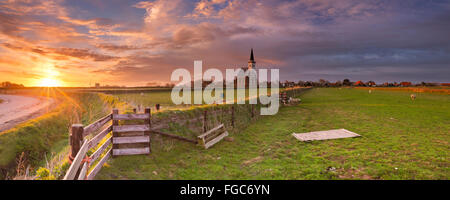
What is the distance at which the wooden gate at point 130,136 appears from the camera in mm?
7777

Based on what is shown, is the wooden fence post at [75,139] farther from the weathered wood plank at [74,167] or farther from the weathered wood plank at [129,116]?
the weathered wood plank at [129,116]

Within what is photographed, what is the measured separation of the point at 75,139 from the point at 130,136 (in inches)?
102

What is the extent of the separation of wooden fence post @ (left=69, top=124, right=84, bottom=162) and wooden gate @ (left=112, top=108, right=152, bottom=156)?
6.41 feet

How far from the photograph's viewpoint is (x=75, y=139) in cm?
575

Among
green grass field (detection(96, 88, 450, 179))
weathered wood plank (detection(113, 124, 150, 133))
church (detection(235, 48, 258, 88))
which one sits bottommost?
green grass field (detection(96, 88, 450, 179))

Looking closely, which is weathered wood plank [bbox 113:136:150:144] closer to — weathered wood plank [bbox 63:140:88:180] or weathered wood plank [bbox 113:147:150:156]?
weathered wood plank [bbox 113:147:150:156]

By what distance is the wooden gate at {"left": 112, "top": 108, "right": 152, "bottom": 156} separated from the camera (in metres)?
7.78

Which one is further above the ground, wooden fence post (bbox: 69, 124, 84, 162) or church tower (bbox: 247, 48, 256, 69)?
church tower (bbox: 247, 48, 256, 69)

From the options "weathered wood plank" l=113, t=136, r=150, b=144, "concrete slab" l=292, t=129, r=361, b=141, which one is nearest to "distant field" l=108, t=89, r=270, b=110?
"weathered wood plank" l=113, t=136, r=150, b=144

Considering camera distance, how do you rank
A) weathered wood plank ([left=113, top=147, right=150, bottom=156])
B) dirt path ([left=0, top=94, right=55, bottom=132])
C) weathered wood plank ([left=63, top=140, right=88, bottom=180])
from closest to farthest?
weathered wood plank ([left=63, top=140, right=88, bottom=180]) → weathered wood plank ([left=113, top=147, right=150, bottom=156]) → dirt path ([left=0, top=94, right=55, bottom=132])

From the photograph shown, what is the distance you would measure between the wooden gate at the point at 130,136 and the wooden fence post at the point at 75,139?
195cm
